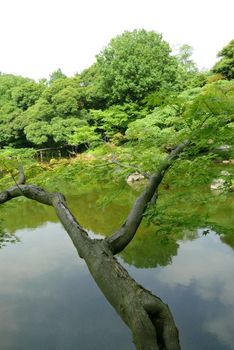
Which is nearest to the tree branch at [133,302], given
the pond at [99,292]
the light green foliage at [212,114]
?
the pond at [99,292]

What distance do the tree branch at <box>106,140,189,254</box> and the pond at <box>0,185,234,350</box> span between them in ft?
1.62

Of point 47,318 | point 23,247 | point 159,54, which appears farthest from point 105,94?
point 47,318

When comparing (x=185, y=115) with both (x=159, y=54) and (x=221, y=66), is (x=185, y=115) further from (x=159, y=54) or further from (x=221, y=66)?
(x=159, y=54)

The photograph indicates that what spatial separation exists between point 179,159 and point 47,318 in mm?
3292

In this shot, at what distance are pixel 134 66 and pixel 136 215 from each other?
1923cm

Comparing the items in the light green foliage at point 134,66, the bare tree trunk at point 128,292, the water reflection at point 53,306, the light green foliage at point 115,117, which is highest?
the light green foliage at point 134,66

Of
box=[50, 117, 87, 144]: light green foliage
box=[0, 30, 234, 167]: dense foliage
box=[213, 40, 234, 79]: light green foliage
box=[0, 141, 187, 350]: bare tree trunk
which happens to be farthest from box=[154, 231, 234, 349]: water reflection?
box=[50, 117, 87, 144]: light green foliage

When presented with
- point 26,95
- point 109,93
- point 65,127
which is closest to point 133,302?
point 65,127

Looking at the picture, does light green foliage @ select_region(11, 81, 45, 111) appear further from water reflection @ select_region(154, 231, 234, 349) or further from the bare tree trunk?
the bare tree trunk

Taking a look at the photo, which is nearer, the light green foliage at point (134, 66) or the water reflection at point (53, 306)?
the water reflection at point (53, 306)

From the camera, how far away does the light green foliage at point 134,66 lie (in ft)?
69.8

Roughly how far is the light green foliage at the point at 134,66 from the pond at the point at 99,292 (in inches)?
527

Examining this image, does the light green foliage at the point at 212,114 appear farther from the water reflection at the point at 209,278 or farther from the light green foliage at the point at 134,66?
the light green foliage at the point at 134,66

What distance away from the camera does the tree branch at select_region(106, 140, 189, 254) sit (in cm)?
287
